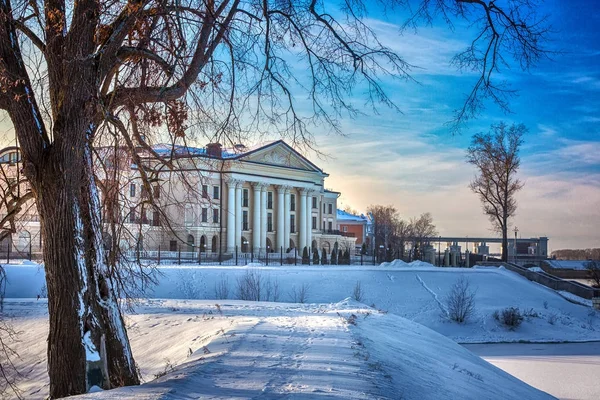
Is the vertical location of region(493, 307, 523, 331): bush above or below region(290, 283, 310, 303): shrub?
below

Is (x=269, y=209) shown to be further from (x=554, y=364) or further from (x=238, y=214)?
(x=554, y=364)

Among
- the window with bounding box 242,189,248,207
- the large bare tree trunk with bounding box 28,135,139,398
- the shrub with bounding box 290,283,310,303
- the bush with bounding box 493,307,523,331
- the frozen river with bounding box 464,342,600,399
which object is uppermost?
the window with bounding box 242,189,248,207

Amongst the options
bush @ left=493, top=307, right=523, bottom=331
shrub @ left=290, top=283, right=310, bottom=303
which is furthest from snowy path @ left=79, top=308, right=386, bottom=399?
bush @ left=493, top=307, right=523, bottom=331

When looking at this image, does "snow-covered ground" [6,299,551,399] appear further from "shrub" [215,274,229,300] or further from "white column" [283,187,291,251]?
"white column" [283,187,291,251]

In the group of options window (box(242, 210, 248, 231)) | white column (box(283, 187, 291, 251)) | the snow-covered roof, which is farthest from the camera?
the snow-covered roof

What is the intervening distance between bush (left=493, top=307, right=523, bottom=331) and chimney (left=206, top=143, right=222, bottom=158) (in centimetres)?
2436

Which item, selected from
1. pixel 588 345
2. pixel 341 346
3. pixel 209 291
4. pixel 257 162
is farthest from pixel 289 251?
pixel 341 346

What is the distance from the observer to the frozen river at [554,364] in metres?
18.0

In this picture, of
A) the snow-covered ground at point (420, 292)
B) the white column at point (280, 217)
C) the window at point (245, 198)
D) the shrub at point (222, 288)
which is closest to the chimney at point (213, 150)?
the snow-covered ground at point (420, 292)

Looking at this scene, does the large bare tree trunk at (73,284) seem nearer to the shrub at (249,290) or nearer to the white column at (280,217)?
the shrub at (249,290)

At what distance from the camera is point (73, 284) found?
26.9 ft

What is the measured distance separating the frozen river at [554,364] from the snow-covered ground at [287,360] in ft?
13.7

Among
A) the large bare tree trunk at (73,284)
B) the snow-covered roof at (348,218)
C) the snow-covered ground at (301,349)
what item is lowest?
the snow-covered ground at (301,349)

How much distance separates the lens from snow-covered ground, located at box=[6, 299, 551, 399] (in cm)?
752
